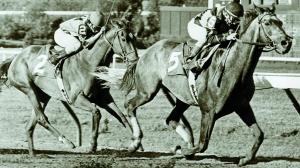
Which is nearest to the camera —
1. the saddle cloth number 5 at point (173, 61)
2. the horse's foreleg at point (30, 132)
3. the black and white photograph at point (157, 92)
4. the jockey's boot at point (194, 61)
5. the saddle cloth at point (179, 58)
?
the black and white photograph at point (157, 92)

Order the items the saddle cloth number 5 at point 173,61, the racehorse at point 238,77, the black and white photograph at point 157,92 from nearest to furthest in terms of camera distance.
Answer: the racehorse at point 238,77 → the black and white photograph at point 157,92 → the saddle cloth number 5 at point 173,61

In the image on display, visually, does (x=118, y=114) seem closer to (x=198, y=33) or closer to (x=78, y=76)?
(x=78, y=76)

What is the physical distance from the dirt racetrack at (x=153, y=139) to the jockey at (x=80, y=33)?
1.34 meters

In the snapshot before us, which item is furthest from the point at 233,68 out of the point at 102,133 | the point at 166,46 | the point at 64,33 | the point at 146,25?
the point at 146,25

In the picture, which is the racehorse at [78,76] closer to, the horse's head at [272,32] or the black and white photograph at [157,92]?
the black and white photograph at [157,92]

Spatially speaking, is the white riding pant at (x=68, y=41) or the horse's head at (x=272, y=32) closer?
the horse's head at (x=272, y=32)

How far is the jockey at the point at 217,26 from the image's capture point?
9.55 metres

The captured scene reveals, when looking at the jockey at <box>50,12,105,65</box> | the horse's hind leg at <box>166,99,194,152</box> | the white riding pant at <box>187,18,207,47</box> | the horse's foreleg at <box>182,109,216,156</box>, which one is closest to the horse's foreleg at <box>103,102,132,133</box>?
the horse's hind leg at <box>166,99,194,152</box>

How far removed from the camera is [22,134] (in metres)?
13.5

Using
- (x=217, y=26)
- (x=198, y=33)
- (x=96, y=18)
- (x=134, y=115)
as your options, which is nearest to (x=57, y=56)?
(x=96, y=18)

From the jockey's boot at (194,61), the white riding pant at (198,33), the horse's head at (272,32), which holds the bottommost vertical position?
the jockey's boot at (194,61)

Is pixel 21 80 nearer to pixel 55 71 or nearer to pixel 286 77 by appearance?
pixel 55 71

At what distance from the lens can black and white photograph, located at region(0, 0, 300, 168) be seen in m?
9.34

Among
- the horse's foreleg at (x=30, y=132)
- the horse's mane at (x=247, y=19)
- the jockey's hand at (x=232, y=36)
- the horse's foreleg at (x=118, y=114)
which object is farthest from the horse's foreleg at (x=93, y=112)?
the horse's mane at (x=247, y=19)
